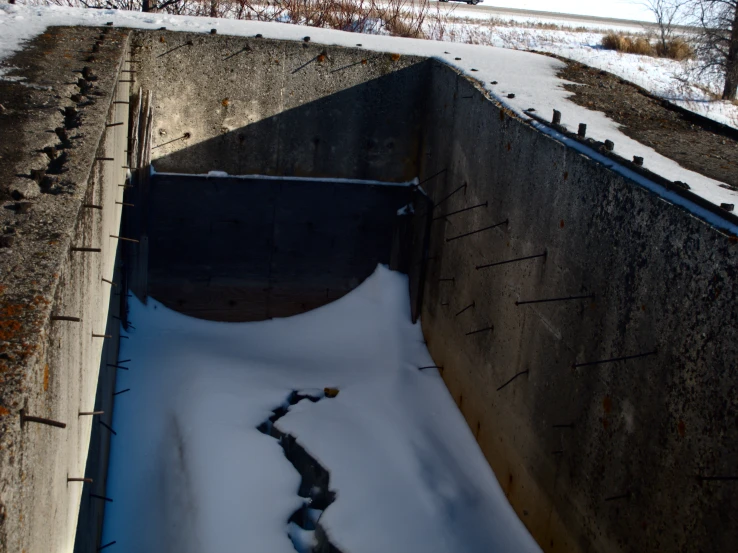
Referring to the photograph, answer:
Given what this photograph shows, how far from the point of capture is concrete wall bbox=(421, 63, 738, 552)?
339 centimetres

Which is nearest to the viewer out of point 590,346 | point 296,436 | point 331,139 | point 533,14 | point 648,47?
point 590,346

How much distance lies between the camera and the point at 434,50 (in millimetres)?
8242

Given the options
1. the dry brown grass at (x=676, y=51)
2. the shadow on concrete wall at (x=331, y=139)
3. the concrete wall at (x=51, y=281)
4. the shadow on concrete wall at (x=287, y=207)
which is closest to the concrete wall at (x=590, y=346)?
the shadow on concrete wall at (x=331, y=139)

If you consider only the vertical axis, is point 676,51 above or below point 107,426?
above

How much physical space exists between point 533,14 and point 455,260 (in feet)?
62.9

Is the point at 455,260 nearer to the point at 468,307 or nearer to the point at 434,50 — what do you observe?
the point at 468,307

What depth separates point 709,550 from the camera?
3.32 meters

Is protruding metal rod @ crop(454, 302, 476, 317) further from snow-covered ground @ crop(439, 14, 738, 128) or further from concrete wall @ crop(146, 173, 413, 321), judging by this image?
snow-covered ground @ crop(439, 14, 738, 128)

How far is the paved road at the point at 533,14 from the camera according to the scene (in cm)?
2282

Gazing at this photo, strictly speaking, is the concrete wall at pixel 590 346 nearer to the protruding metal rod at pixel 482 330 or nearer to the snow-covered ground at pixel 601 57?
the protruding metal rod at pixel 482 330

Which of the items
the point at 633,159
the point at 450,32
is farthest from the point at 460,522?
the point at 450,32

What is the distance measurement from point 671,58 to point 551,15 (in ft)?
27.4

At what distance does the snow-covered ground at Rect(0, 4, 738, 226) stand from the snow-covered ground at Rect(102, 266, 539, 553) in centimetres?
228

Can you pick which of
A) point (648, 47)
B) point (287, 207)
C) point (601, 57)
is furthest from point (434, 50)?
point (648, 47)
